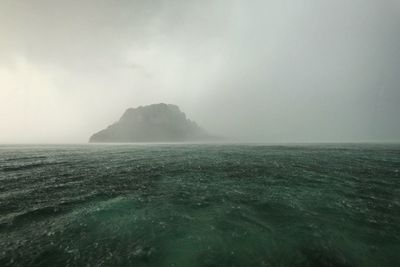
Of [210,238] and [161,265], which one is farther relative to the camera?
[210,238]

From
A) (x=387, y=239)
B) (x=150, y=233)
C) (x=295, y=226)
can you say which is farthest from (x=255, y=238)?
(x=387, y=239)

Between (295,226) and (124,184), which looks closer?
(295,226)

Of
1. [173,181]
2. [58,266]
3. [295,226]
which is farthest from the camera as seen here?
[173,181]

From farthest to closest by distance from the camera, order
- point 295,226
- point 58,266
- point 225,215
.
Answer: point 225,215 < point 295,226 < point 58,266

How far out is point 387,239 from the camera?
1361 cm

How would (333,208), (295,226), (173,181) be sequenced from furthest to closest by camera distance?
(173,181), (333,208), (295,226)

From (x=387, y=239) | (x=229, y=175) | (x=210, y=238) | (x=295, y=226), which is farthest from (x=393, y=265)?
(x=229, y=175)

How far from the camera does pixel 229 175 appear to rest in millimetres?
33906

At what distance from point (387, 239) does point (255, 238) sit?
8.83 metres

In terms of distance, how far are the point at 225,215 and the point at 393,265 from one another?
10569mm

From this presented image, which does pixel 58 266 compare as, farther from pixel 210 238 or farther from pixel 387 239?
pixel 387 239

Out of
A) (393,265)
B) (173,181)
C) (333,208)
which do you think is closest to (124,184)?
(173,181)

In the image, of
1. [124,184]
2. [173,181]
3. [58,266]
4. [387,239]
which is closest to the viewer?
[58,266]

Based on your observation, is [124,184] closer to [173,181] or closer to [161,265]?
[173,181]
